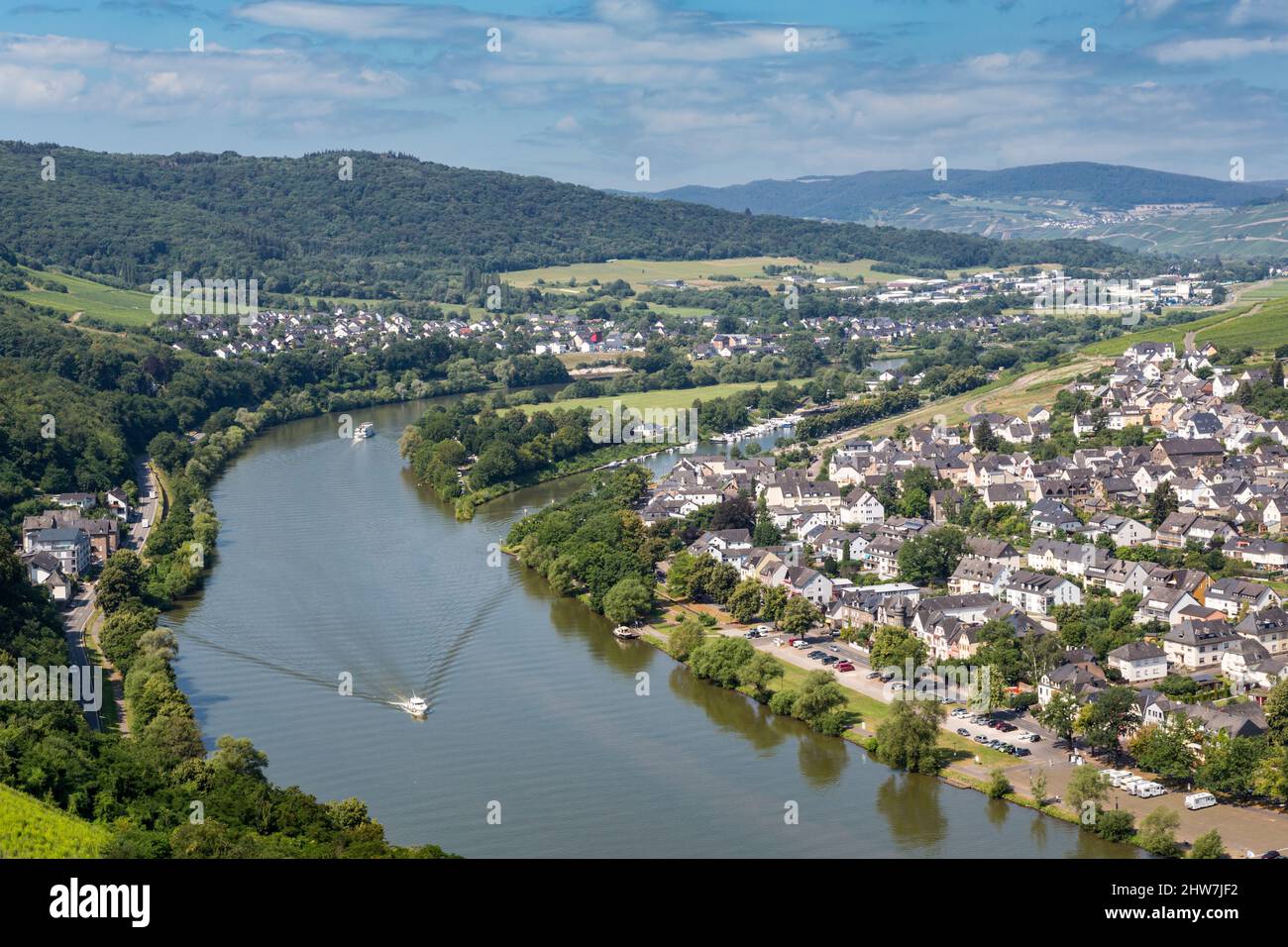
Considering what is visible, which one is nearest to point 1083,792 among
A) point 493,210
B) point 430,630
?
point 430,630

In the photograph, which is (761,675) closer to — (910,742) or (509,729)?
(910,742)

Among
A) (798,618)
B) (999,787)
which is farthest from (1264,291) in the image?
(999,787)

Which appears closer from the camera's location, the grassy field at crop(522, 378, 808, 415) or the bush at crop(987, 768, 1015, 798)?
the bush at crop(987, 768, 1015, 798)

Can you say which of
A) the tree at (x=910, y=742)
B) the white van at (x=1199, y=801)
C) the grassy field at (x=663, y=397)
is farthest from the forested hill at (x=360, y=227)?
the white van at (x=1199, y=801)

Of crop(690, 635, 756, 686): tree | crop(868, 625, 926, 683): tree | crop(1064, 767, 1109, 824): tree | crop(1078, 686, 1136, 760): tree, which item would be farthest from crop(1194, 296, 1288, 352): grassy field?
crop(1064, 767, 1109, 824): tree

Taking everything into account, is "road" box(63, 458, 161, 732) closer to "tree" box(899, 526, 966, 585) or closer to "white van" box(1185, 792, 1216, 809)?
"white van" box(1185, 792, 1216, 809)

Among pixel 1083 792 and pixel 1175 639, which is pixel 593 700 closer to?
pixel 1083 792
